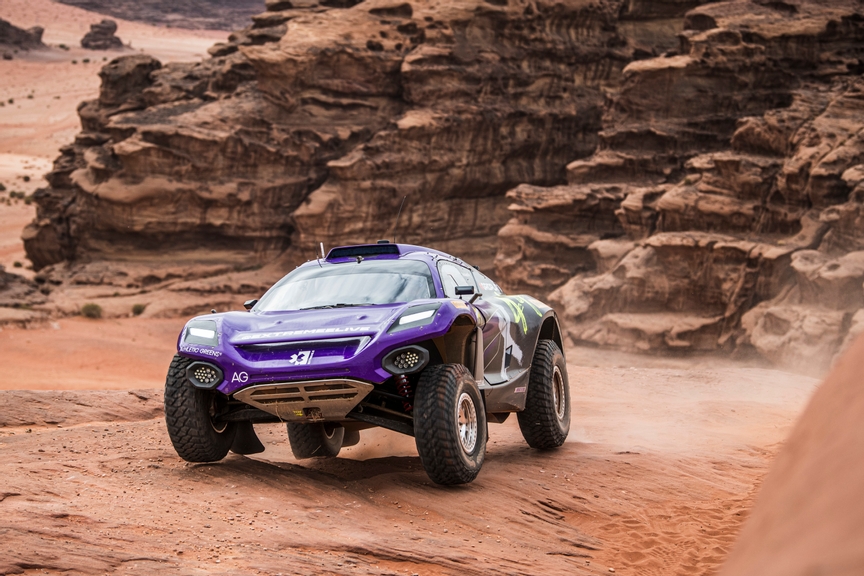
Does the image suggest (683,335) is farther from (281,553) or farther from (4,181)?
(4,181)

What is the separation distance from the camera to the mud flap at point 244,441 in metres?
7.22

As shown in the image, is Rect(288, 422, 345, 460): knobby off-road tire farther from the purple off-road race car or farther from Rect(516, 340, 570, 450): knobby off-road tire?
A: Rect(516, 340, 570, 450): knobby off-road tire

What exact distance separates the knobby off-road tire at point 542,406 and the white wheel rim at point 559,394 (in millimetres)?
136

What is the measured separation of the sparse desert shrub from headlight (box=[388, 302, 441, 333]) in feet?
70.5

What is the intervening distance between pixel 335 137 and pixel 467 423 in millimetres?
24266

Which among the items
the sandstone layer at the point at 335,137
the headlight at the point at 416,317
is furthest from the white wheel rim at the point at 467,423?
the sandstone layer at the point at 335,137

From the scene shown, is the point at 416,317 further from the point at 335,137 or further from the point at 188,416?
the point at 335,137

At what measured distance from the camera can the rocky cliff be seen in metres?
18.1

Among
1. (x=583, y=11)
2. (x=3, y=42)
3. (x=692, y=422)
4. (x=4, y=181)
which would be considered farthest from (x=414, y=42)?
(x=3, y=42)

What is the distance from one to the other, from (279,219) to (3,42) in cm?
7154

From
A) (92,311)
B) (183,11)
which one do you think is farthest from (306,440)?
(183,11)

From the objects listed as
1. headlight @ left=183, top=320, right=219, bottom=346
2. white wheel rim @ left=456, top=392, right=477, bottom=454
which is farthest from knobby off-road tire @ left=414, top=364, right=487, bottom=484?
headlight @ left=183, top=320, right=219, bottom=346

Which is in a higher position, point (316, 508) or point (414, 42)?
point (414, 42)

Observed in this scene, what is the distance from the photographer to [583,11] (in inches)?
1222
